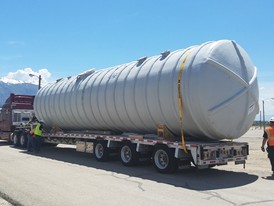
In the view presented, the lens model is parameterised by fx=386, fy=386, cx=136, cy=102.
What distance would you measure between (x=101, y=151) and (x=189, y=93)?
582 centimetres

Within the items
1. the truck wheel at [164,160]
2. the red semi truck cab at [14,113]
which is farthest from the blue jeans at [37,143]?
the truck wheel at [164,160]

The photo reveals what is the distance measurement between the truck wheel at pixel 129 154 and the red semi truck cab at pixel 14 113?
42.5 feet

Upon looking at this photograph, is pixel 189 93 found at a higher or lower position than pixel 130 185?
higher

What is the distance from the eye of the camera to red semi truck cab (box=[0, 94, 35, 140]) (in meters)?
25.1

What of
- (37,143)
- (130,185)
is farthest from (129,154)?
(37,143)

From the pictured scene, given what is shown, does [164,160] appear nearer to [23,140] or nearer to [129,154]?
[129,154]

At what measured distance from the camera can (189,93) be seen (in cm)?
1097

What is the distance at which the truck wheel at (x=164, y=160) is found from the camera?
456 inches

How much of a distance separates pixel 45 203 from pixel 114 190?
6.33 ft

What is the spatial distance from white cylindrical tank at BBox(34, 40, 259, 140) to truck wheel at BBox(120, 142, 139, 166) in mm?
706

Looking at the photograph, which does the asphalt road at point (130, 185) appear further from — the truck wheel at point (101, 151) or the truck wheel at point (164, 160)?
the truck wheel at point (101, 151)

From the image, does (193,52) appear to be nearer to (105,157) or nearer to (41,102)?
(105,157)

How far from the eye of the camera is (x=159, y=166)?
12.1 meters

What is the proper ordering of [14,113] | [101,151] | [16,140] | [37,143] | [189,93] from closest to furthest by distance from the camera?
[189,93] → [101,151] → [37,143] → [16,140] → [14,113]
